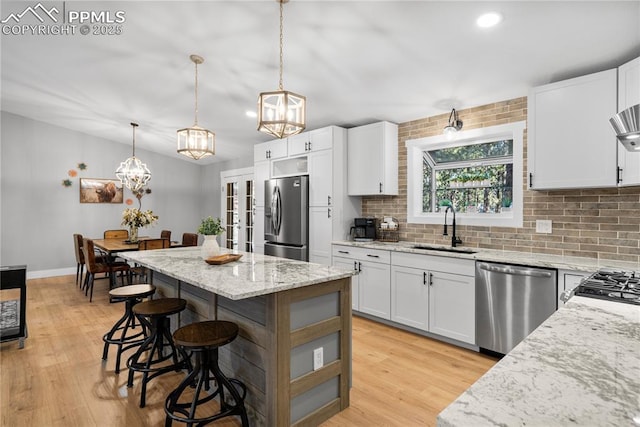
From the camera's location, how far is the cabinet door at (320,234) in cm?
428

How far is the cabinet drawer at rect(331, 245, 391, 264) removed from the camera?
12.1 ft

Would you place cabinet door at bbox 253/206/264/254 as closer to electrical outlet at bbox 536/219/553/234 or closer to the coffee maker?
the coffee maker

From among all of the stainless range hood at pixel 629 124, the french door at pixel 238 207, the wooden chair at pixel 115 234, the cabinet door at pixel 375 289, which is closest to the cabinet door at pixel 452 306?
the cabinet door at pixel 375 289

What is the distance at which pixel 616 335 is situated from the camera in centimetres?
104

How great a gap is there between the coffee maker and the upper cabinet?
366 mm

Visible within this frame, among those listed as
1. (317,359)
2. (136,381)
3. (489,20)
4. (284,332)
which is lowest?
(136,381)

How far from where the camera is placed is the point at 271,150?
513 cm

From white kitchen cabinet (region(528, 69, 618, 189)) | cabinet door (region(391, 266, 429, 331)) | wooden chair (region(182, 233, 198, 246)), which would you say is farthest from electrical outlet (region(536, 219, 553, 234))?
wooden chair (region(182, 233, 198, 246))

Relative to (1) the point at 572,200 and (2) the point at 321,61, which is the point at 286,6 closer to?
(2) the point at 321,61

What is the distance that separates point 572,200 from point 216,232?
312cm

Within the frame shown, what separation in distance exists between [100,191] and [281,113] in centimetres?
637

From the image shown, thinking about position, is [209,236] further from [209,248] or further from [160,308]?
[160,308]

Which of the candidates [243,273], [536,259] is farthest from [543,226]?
[243,273]

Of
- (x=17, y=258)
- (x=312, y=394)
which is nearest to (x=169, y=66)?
(x=312, y=394)
